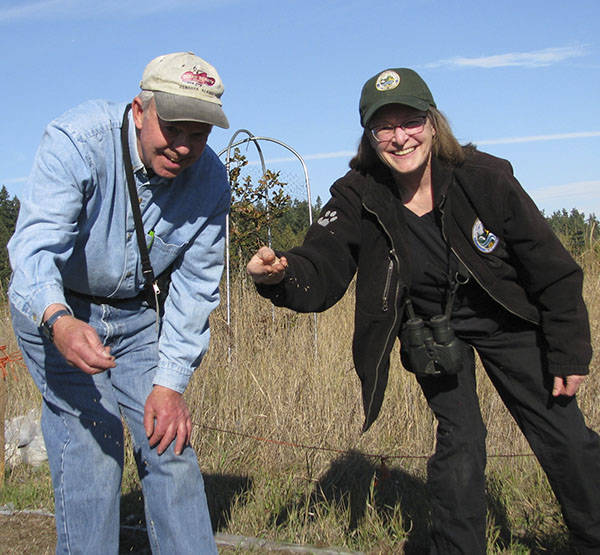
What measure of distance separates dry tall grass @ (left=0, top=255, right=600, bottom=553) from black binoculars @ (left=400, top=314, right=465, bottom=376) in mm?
1025

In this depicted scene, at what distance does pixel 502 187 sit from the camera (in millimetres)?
2967

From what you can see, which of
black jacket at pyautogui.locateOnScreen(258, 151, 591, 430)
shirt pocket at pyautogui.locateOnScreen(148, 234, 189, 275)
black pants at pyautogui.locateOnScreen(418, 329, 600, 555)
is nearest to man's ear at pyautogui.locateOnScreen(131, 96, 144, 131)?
shirt pocket at pyautogui.locateOnScreen(148, 234, 189, 275)

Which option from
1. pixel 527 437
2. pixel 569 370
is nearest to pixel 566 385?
pixel 569 370

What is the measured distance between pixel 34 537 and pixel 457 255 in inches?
110

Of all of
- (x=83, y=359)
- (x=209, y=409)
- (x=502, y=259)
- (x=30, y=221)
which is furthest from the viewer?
(x=209, y=409)

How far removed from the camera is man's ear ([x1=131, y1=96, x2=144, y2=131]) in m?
2.78

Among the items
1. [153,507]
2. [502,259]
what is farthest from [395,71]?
[153,507]

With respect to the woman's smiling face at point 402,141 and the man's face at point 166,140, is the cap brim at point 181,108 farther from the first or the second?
the woman's smiling face at point 402,141

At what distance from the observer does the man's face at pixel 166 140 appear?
2.69 meters

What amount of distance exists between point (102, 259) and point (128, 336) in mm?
395

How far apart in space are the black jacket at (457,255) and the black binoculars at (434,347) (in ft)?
0.32

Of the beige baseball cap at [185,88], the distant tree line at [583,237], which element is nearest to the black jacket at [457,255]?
the beige baseball cap at [185,88]

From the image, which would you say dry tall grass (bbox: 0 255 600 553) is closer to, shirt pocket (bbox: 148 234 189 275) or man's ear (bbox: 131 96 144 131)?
shirt pocket (bbox: 148 234 189 275)

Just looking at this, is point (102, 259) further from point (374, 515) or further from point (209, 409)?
point (209, 409)
